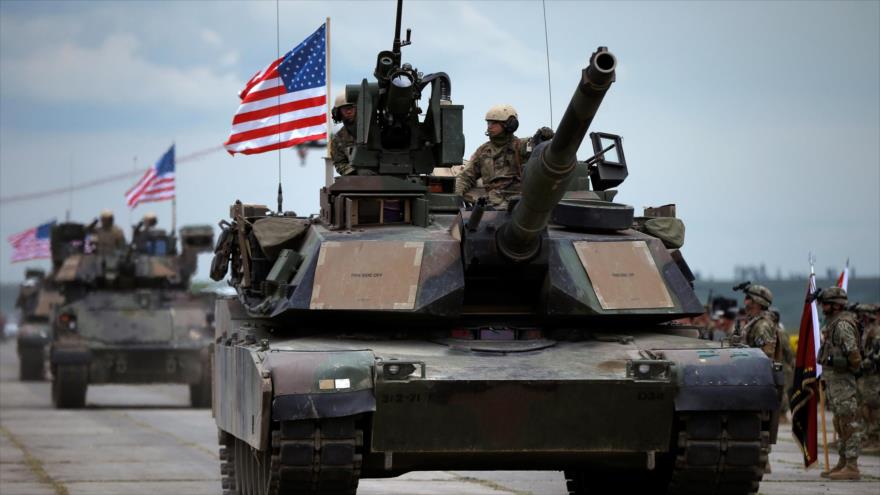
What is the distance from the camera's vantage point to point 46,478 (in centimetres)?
1891

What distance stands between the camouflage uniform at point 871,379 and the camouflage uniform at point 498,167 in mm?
6357

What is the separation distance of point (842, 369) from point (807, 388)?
2.80 ft

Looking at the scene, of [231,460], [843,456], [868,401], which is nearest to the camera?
[231,460]

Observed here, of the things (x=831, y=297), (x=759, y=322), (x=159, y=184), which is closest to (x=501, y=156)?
(x=759, y=322)

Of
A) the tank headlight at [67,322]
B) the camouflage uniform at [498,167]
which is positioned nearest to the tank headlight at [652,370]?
the camouflage uniform at [498,167]

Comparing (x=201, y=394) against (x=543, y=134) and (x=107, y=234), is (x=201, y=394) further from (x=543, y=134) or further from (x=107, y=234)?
(x=543, y=134)

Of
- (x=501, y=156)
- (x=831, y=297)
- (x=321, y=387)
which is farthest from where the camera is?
(x=831, y=297)

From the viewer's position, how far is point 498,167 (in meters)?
15.4

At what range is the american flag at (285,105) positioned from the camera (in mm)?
19328

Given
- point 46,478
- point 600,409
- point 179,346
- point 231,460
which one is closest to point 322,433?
point 600,409

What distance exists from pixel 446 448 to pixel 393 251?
2.05 meters

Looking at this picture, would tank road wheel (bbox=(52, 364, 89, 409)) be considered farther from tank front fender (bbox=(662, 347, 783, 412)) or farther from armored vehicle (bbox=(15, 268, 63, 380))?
tank front fender (bbox=(662, 347, 783, 412))

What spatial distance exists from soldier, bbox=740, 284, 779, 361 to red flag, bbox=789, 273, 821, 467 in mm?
439

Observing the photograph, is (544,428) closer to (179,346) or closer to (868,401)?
(868,401)
